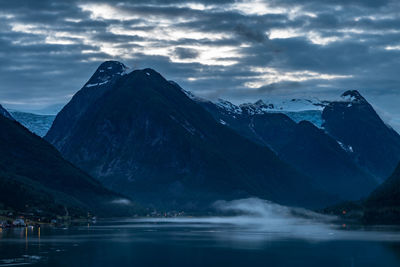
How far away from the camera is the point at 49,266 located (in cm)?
19750

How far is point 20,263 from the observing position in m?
199

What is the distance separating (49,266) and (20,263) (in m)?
8.08
